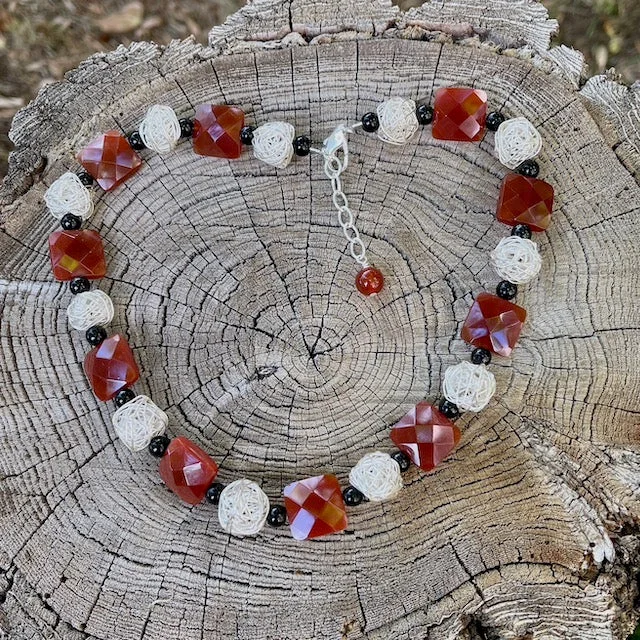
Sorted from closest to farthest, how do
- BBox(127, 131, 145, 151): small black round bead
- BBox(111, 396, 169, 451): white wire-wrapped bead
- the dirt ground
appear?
BBox(111, 396, 169, 451): white wire-wrapped bead → BBox(127, 131, 145, 151): small black round bead → the dirt ground

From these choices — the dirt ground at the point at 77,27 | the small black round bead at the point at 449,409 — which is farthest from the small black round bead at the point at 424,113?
the dirt ground at the point at 77,27

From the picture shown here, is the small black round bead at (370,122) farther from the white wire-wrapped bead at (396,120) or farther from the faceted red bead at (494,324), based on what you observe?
the faceted red bead at (494,324)

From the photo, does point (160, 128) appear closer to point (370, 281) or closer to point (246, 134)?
point (246, 134)

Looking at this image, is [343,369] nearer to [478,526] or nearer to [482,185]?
[478,526]

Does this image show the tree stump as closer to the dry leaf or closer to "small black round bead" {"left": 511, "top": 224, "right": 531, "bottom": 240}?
"small black round bead" {"left": 511, "top": 224, "right": 531, "bottom": 240}

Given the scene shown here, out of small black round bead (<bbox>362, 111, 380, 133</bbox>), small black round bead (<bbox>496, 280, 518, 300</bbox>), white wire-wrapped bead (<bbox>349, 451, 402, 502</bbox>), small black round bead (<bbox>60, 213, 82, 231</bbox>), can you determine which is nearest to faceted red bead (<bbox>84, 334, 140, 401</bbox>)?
small black round bead (<bbox>60, 213, 82, 231</bbox>)

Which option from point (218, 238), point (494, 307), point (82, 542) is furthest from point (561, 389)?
point (82, 542)
